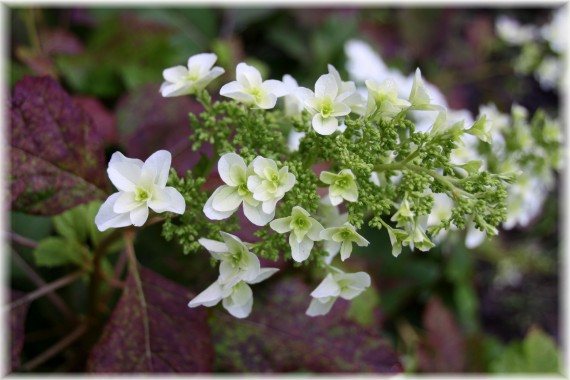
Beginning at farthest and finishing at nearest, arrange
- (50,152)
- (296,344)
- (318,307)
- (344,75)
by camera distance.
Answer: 1. (344,75)
2. (296,344)
3. (50,152)
4. (318,307)

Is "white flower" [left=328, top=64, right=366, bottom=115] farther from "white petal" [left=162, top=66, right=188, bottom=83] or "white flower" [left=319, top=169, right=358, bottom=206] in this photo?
"white petal" [left=162, top=66, right=188, bottom=83]

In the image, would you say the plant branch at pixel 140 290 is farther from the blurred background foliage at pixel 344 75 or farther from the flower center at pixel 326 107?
the flower center at pixel 326 107

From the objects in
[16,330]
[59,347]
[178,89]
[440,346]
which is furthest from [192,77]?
[440,346]

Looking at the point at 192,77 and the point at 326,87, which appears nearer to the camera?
the point at 326,87

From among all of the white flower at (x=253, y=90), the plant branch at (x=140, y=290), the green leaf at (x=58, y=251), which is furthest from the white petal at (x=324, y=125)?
the green leaf at (x=58, y=251)

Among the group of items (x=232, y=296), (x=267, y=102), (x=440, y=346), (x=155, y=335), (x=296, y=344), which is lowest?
(x=440, y=346)

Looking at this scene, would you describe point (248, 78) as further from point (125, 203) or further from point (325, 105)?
point (125, 203)

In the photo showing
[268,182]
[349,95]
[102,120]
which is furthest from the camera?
[102,120]

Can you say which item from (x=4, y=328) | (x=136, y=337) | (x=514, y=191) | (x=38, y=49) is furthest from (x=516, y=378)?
(x=38, y=49)
